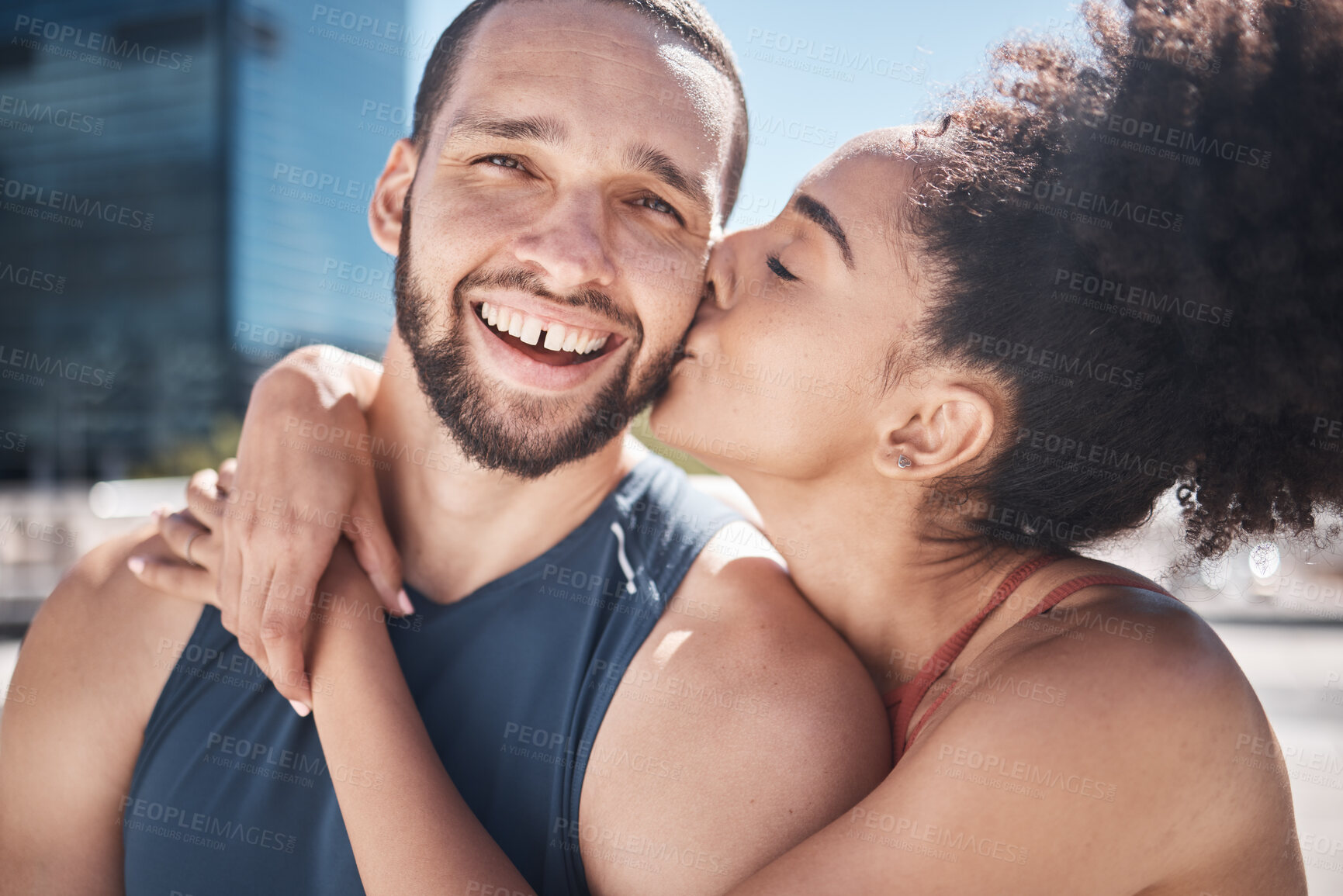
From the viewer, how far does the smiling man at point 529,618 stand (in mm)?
1732

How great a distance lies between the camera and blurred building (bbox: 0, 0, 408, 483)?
31734mm

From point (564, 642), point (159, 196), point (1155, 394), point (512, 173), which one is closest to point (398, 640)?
point (564, 642)

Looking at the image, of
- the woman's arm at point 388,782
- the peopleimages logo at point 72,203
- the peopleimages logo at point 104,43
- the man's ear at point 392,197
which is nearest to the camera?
the woman's arm at point 388,782

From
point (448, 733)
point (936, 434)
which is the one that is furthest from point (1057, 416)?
point (448, 733)

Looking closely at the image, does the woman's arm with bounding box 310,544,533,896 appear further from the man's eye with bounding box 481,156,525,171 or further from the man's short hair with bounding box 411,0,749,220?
the man's short hair with bounding box 411,0,749,220

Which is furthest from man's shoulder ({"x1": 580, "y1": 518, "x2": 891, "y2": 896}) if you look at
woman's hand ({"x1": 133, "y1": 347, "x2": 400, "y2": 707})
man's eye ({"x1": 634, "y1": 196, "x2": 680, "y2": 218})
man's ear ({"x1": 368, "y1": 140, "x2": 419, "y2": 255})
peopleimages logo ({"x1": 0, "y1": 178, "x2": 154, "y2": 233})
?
peopleimages logo ({"x1": 0, "y1": 178, "x2": 154, "y2": 233})

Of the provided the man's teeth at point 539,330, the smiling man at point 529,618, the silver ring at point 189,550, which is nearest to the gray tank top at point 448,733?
the smiling man at point 529,618

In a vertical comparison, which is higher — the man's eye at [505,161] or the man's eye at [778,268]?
the man's eye at [505,161]

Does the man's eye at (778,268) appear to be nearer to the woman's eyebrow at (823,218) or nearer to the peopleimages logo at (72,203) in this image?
the woman's eyebrow at (823,218)

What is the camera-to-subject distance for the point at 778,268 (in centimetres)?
202

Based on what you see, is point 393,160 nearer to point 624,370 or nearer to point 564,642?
point 624,370

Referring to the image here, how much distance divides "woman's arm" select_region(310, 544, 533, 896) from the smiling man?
0.02m

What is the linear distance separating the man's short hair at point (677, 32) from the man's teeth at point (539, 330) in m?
0.55

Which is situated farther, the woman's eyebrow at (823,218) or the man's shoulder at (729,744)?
the woman's eyebrow at (823,218)
